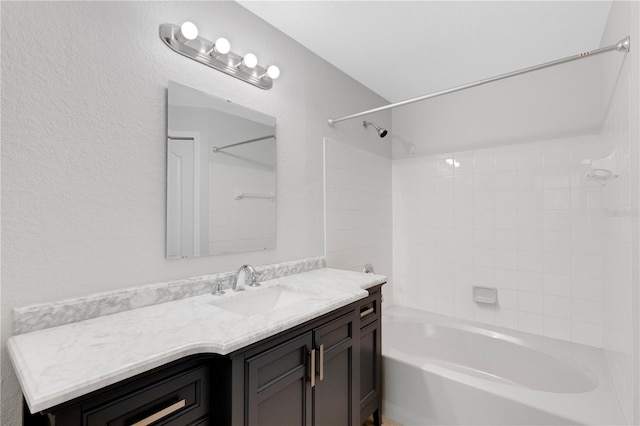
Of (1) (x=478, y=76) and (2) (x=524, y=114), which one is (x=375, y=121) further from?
(2) (x=524, y=114)

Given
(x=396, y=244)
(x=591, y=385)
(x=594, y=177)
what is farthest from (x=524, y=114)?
(x=591, y=385)

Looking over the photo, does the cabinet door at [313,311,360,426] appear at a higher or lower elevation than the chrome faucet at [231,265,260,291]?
lower

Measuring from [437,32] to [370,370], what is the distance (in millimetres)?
2099

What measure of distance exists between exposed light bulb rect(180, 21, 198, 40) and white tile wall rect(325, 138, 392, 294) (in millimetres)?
1144

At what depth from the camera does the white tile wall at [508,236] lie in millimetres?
2256

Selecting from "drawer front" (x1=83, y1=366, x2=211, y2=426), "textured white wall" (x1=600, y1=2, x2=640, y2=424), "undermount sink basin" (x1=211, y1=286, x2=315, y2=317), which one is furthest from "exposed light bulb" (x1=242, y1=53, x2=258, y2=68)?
"textured white wall" (x1=600, y1=2, x2=640, y2=424)

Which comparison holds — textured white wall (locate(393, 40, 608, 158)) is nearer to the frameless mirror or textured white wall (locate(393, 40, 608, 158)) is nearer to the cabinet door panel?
the frameless mirror

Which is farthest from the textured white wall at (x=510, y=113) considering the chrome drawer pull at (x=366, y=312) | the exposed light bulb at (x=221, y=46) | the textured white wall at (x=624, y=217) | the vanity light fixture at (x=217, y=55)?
the exposed light bulb at (x=221, y=46)

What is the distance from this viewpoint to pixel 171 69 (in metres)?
1.45

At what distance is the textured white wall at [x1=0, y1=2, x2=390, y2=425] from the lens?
3.38 feet

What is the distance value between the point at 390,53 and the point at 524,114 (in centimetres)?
122

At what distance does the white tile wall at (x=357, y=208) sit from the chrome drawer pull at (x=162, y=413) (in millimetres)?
1480

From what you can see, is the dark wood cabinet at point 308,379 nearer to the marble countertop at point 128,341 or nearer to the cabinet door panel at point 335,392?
the cabinet door panel at point 335,392

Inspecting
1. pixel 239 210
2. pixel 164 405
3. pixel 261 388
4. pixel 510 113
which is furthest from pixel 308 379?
pixel 510 113
